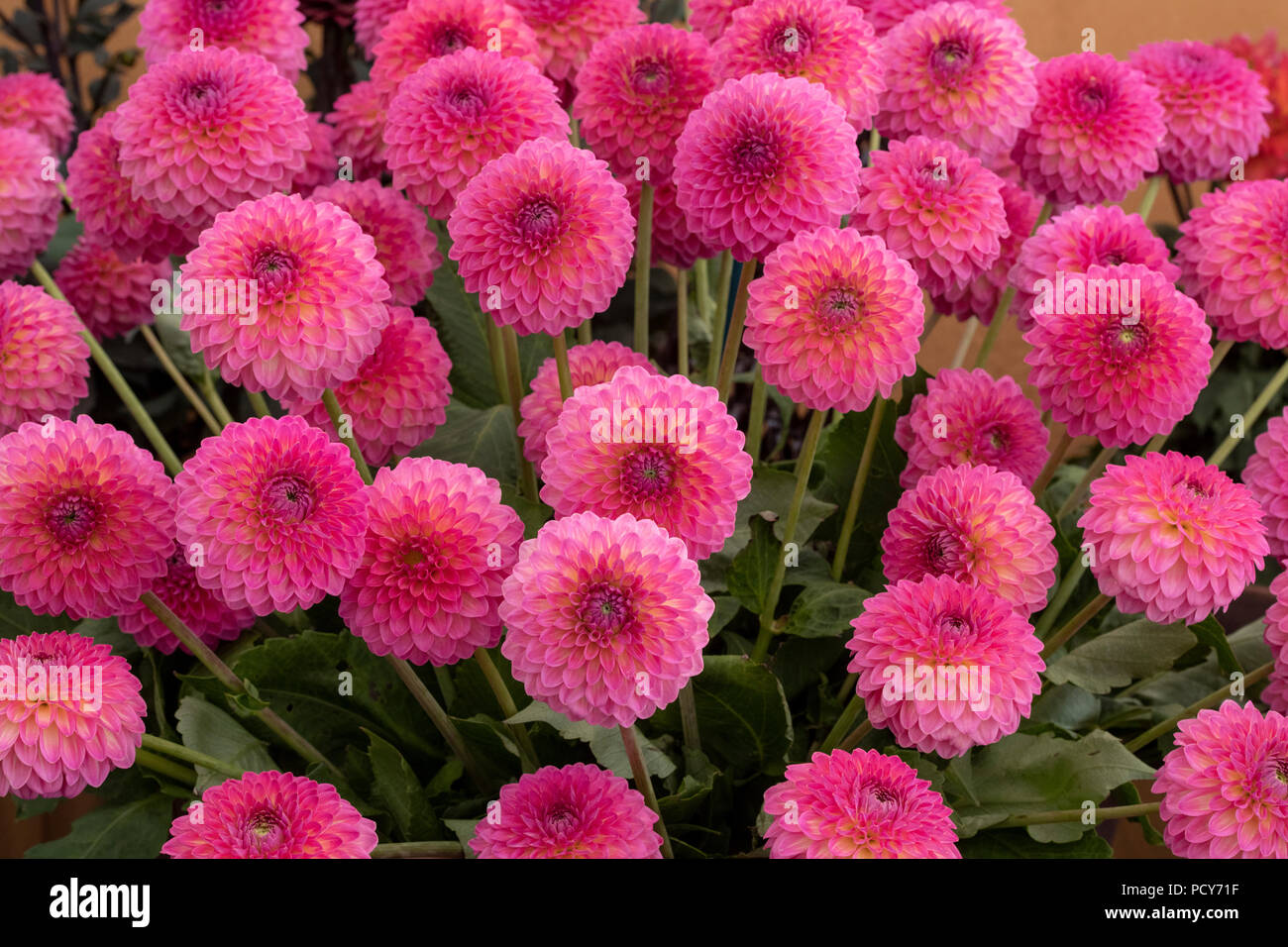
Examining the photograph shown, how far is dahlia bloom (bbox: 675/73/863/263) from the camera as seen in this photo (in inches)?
11.5

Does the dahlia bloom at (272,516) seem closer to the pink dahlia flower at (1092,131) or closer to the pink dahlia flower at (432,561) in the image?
the pink dahlia flower at (432,561)

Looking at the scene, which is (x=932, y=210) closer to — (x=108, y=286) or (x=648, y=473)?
(x=648, y=473)

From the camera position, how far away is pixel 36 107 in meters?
0.48

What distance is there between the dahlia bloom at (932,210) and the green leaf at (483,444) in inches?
5.2

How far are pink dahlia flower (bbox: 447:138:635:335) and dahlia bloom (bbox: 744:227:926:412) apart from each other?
4 cm

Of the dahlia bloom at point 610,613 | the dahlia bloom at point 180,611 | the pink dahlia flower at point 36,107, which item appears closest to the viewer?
the dahlia bloom at point 610,613

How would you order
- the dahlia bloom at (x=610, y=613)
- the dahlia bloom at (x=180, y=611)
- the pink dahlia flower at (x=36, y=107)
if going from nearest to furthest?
the dahlia bloom at (x=610, y=613) → the dahlia bloom at (x=180, y=611) → the pink dahlia flower at (x=36, y=107)

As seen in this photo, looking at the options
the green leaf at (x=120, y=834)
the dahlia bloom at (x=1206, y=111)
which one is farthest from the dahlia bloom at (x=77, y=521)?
the dahlia bloom at (x=1206, y=111)

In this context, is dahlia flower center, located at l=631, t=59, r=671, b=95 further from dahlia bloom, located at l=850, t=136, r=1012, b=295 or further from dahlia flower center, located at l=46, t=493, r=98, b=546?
dahlia flower center, located at l=46, t=493, r=98, b=546

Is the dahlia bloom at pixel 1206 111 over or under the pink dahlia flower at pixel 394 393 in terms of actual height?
over

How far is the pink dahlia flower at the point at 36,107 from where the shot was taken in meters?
0.47

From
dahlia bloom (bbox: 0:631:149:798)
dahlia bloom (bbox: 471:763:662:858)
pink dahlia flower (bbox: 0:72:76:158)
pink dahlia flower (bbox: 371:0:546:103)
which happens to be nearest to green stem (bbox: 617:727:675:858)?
dahlia bloom (bbox: 471:763:662:858)

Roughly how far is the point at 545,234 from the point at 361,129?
132 millimetres

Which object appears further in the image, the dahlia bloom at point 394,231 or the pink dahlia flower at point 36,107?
the pink dahlia flower at point 36,107
